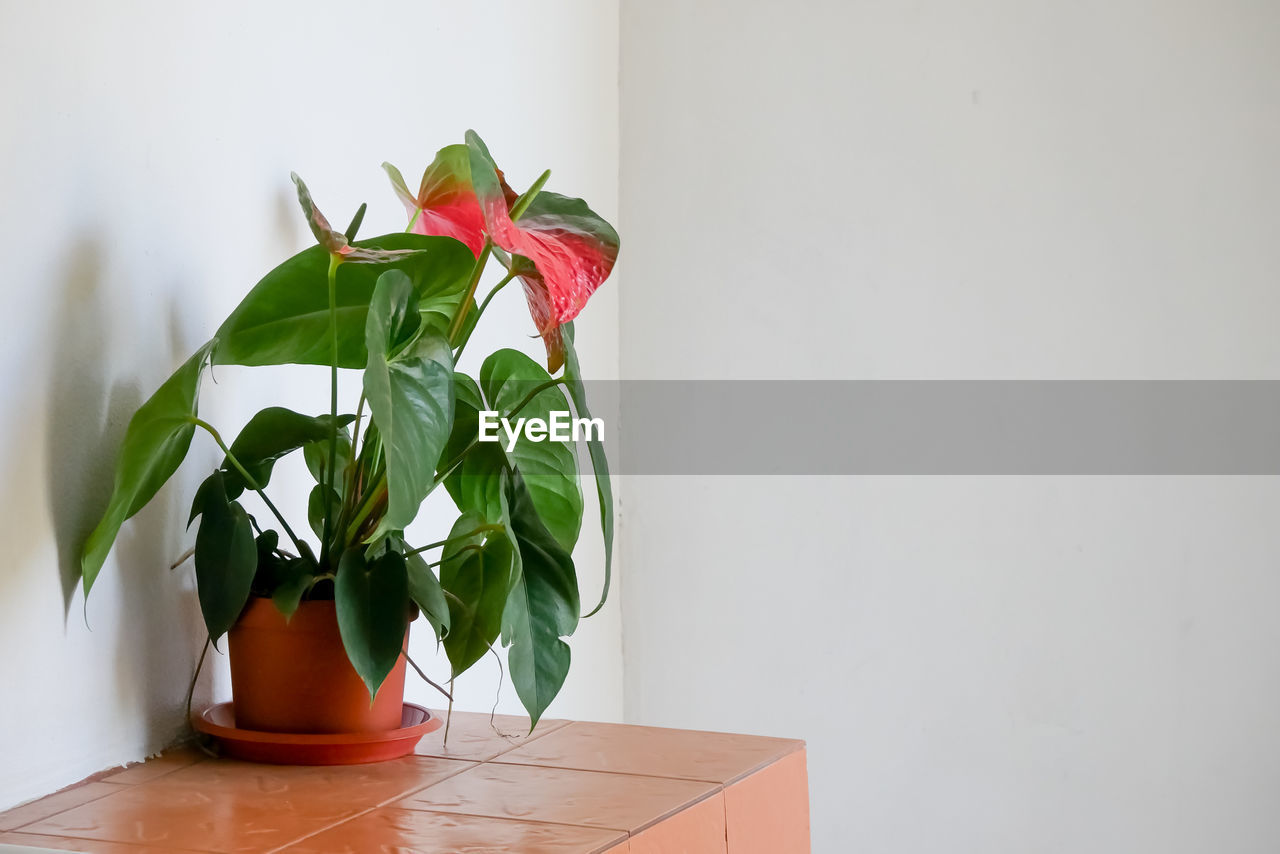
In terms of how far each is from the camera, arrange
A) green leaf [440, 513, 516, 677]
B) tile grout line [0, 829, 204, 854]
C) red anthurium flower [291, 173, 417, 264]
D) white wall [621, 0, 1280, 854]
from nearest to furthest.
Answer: tile grout line [0, 829, 204, 854] → red anthurium flower [291, 173, 417, 264] → green leaf [440, 513, 516, 677] → white wall [621, 0, 1280, 854]

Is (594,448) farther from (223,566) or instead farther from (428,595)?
(223,566)

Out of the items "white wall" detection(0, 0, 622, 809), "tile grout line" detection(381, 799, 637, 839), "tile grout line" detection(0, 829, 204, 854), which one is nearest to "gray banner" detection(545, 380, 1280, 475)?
"white wall" detection(0, 0, 622, 809)

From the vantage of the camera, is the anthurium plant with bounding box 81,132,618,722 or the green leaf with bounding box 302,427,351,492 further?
the green leaf with bounding box 302,427,351,492

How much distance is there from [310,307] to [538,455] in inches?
8.4

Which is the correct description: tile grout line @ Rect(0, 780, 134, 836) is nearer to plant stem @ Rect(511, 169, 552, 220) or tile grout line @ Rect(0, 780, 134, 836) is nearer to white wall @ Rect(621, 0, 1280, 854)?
plant stem @ Rect(511, 169, 552, 220)

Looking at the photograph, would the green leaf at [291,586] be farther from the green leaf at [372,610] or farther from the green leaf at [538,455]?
the green leaf at [538,455]

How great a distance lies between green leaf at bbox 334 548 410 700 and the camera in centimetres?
73

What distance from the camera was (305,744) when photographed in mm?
802

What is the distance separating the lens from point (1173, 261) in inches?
61.0

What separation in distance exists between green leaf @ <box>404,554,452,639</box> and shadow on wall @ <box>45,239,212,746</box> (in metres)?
0.22

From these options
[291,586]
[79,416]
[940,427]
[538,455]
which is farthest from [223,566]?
[940,427]

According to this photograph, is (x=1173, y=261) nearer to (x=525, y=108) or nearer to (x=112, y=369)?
(x=525, y=108)

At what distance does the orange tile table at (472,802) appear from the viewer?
0.65 meters

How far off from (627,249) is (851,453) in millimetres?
503
